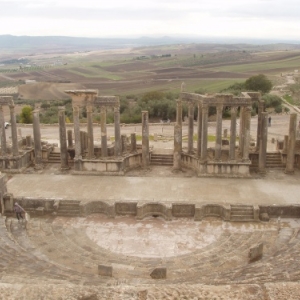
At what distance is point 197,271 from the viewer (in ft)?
51.6

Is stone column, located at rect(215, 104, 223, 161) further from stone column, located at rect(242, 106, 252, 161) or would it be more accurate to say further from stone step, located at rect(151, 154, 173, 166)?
stone step, located at rect(151, 154, 173, 166)

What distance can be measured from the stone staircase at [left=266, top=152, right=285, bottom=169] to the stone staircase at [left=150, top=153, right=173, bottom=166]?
6854 millimetres

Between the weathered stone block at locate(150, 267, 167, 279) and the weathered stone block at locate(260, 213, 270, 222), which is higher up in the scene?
the weathered stone block at locate(150, 267, 167, 279)

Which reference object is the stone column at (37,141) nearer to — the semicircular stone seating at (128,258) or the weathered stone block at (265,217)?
the semicircular stone seating at (128,258)

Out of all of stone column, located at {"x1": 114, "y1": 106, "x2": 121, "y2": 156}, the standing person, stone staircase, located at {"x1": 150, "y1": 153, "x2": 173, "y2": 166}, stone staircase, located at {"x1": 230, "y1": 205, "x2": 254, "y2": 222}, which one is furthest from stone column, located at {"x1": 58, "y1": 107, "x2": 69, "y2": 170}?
stone staircase, located at {"x1": 230, "y1": 205, "x2": 254, "y2": 222}

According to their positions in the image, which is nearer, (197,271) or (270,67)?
(197,271)

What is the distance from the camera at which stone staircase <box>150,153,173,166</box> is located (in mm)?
29766

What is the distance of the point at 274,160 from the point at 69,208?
15.0 meters

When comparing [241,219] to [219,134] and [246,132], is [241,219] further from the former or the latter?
[246,132]

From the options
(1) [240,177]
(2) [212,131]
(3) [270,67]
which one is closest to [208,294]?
(1) [240,177]

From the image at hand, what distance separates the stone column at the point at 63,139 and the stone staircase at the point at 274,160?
555 inches

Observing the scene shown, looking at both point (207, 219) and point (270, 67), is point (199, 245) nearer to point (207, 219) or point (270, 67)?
point (207, 219)

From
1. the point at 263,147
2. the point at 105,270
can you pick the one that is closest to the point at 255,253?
the point at 105,270

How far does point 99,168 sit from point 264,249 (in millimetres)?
13210
